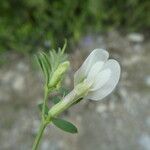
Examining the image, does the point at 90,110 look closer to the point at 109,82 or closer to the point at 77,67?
the point at 77,67

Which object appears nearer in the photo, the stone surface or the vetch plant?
the vetch plant

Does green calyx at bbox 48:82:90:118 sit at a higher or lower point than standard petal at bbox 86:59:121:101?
lower

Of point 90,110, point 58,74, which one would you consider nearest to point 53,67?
point 58,74

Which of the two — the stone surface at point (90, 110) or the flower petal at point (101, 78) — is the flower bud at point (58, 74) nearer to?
the flower petal at point (101, 78)

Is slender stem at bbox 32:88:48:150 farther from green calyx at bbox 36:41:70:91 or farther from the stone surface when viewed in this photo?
the stone surface

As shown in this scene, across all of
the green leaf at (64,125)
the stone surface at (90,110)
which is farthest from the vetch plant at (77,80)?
the stone surface at (90,110)

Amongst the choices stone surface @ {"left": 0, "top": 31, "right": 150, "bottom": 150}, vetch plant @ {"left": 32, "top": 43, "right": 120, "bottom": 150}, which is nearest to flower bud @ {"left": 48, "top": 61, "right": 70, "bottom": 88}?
vetch plant @ {"left": 32, "top": 43, "right": 120, "bottom": 150}
